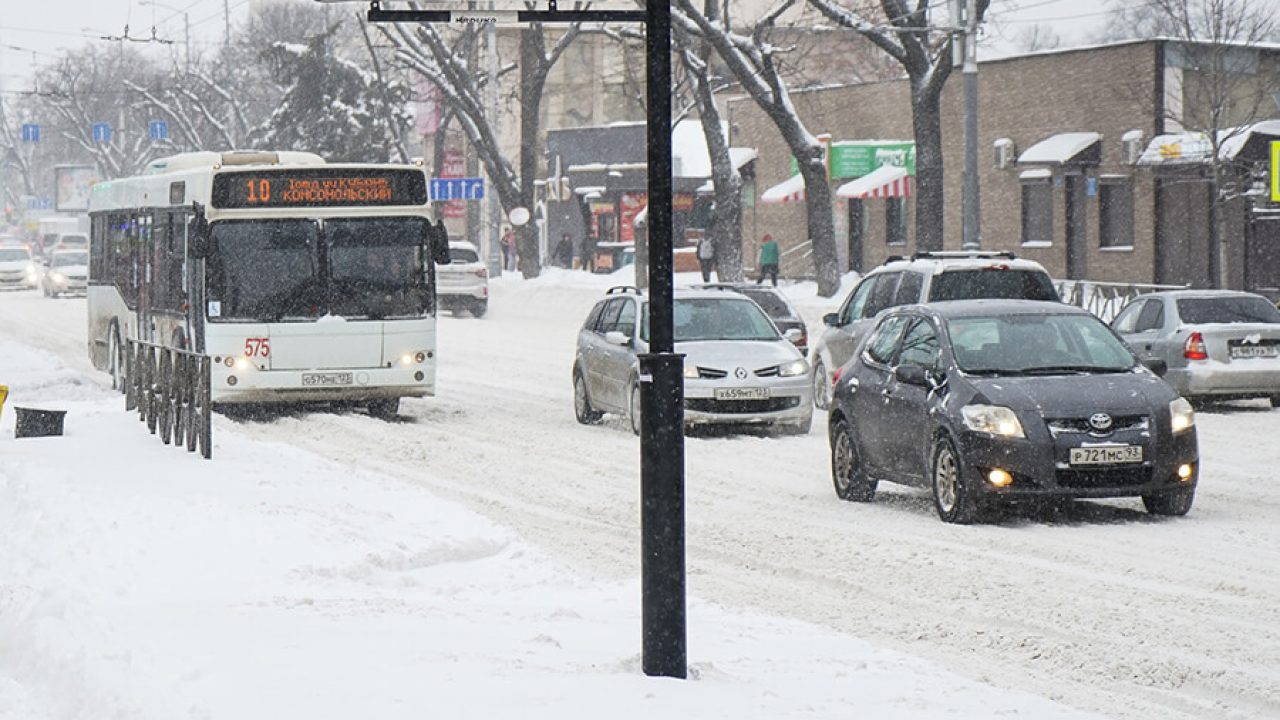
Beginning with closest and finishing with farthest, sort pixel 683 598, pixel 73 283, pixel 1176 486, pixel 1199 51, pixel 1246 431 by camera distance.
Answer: pixel 683 598
pixel 1176 486
pixel 1246 431
pixel 1199 51
pixel 73 283

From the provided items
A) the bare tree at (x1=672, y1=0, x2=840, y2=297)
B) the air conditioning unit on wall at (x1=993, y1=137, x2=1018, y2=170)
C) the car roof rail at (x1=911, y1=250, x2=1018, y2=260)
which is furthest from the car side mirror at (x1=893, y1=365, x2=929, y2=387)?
the air conditioning unit on wall at (x1=993, y1=137, x2=1018, y2=170)

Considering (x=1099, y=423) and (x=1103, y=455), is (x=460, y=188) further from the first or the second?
(x=1103, y=455)

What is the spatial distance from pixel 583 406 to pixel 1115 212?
3101 centimetres

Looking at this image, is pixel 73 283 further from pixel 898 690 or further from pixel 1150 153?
pixel 898 690

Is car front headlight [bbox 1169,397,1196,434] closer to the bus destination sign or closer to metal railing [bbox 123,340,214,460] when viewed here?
metal railing [bbox 123,340,214,460]

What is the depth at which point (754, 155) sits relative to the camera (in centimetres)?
6825

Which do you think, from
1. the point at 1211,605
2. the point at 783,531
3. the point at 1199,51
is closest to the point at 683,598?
the point at 1211,605

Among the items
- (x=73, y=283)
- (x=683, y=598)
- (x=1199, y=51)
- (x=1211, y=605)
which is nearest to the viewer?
(x=683, y=598)

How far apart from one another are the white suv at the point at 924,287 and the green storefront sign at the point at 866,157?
32338 millimetres

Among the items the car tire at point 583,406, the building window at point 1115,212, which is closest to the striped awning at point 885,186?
the building window at point 1115,212

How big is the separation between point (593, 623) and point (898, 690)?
2.04 m

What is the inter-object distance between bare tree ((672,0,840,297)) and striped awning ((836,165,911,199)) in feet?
37.8

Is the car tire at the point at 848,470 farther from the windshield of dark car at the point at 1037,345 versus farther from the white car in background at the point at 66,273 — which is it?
the white car in background at the point at 66,273

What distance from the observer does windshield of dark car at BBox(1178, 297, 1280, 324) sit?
24.0 meters
